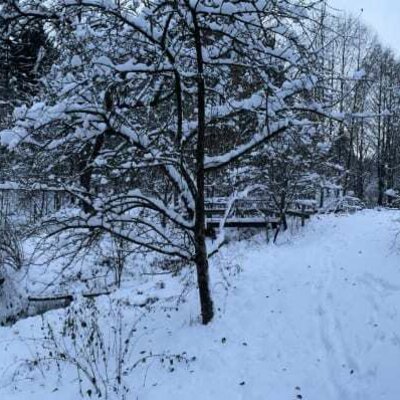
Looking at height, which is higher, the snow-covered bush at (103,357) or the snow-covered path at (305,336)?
the snow-covered path at (305,336)

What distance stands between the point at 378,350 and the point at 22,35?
6.08 meters

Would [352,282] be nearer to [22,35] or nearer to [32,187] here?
[32,187]

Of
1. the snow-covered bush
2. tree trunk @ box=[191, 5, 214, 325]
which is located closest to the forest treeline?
tree trunk @ box=[191, 5, 214, 325]

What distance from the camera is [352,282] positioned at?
8.42 metres

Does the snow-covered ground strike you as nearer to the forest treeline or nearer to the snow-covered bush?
the snow-covered bush

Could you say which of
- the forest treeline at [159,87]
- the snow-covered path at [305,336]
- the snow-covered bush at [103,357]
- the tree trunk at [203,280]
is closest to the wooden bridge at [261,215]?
the snow-covered path at [305,336]

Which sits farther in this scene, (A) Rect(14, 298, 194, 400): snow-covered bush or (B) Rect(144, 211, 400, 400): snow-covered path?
(A) Rect(14, 298, 194, 400): snow-covered bush

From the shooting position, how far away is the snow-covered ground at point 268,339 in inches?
209

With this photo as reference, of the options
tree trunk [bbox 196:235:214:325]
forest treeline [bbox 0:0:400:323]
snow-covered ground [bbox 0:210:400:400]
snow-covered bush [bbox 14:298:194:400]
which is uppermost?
forest treeline [bbox 0:0:400:323]

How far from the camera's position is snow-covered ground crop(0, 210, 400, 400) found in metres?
5.30

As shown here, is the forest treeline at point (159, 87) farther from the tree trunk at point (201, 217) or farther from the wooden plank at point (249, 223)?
the wooden plank at point (249, 223)

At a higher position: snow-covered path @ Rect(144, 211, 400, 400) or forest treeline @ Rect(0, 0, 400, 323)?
forest treeline @ Rect(0, 0, 400, 323)

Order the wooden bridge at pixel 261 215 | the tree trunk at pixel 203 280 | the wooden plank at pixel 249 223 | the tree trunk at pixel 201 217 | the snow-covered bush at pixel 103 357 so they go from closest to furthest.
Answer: the snow-covered bush at pixel 103 357, the tree trunk at pixel 201 217, the tree trunk at pixel 203 280, the wooden bridge at pixel 261 215, the wooden plank at pixel 249 223

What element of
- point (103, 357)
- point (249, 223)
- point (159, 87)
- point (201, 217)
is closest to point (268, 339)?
point (201, 217)
